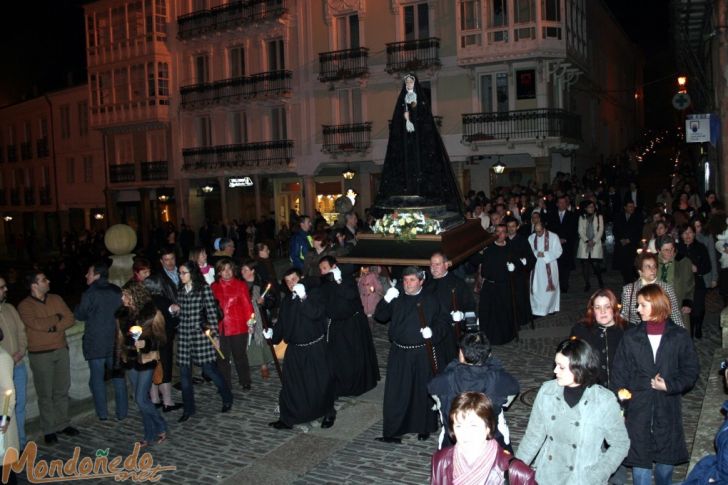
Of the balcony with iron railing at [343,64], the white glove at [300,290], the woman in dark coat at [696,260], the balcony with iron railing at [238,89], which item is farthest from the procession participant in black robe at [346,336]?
the balcony with iron railing at [238,89]

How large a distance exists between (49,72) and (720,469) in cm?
5636

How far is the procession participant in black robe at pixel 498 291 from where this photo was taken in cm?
1184

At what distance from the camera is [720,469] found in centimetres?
385

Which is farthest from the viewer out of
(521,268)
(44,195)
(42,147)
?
(44,195)

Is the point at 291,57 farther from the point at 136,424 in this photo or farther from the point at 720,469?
the point at 720,469

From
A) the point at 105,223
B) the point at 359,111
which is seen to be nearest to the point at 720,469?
the point at 359,111

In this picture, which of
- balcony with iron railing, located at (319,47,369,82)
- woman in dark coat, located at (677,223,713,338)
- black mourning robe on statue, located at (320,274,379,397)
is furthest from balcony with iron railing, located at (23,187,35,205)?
woman in dark coat, located at (677,223,713,338)

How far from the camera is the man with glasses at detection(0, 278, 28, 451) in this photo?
25.4ft

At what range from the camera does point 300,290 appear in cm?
825

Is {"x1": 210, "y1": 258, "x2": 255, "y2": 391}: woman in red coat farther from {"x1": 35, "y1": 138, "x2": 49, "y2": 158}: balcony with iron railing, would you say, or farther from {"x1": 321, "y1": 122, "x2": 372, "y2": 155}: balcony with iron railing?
{"x1": 35, "y1": 138, "x2": 49, "y2": 158}: balcony with iron railing

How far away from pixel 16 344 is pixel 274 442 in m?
3.03

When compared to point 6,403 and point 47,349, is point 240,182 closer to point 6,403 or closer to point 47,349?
point 47,349

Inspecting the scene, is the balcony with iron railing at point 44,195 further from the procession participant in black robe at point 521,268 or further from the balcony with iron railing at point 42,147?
the procession participant in black robe at point 521,268

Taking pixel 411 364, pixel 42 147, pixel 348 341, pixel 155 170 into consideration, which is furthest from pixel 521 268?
pixel 42 147
